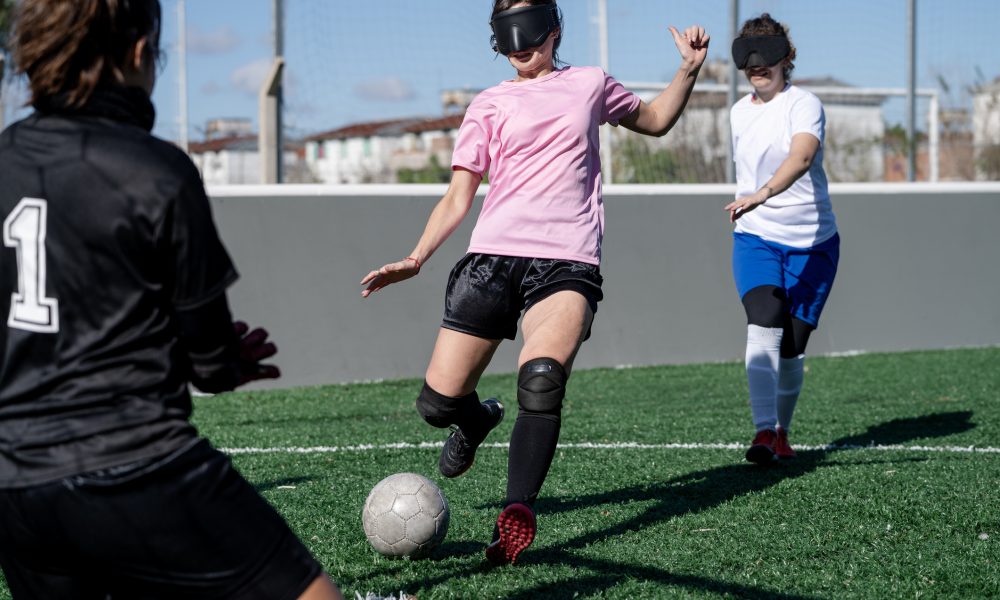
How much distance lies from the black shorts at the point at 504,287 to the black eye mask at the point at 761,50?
7.43ft

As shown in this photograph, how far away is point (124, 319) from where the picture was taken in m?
1.95

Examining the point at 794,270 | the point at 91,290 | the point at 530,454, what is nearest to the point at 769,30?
the point at 794,270

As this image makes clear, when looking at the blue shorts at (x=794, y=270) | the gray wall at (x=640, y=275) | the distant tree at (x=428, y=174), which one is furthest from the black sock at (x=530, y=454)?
the distant tree at (x=428, y=174)

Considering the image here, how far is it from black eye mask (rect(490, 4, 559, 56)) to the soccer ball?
167 cm

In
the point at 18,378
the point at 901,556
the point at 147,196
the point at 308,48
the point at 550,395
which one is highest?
the point at 308,48

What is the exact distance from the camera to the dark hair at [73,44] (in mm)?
1992

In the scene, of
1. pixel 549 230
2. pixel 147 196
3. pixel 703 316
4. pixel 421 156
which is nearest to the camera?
pixel 147 196

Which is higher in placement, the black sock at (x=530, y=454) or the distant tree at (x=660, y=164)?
the distant tree at (x=660, y=164)

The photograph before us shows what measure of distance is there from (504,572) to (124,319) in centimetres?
215

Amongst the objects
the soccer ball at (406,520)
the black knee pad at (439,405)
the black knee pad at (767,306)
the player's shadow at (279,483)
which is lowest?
the player's shadow at (279,483)

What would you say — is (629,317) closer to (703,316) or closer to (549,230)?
(703,316)

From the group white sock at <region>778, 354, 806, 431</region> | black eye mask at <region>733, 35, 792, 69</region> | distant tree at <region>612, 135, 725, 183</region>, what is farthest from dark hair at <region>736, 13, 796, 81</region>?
distant tree at <region>612, 135, 725, 183</region>

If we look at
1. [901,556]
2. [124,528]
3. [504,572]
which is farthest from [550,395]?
[124,528]

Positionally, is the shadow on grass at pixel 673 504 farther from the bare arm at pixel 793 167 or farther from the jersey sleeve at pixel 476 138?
the jersey sleeve at pixel 476 138
